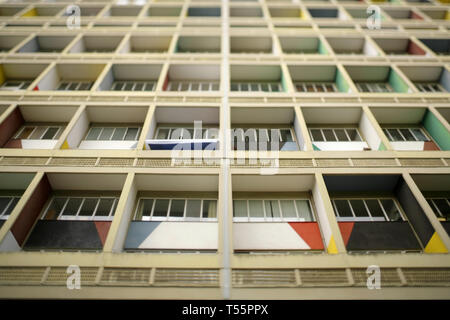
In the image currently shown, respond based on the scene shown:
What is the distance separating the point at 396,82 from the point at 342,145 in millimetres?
6493

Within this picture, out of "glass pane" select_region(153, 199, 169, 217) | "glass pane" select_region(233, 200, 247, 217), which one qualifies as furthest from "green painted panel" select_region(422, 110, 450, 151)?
"glass pane" select_region(153, 199, 169, 217)

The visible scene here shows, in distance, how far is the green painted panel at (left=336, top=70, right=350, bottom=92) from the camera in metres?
15.7

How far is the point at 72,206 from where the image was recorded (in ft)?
36.5

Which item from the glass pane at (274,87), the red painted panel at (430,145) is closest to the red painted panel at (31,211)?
the glass pane at (274,87)

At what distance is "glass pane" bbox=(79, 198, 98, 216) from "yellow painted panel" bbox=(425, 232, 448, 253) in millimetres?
11707

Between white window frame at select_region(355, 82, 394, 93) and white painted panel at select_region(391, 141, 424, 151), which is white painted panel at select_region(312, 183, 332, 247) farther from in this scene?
white window frame at select_region(355, 82, 394, 93)

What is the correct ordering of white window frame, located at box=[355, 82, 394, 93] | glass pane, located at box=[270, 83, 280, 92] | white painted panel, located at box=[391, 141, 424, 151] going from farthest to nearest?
glass pane, located at box=[270, 83, 280, 92] < white window frame, located at box=[355, 82, 394, 93] < white painted panel, located at box=[391, 141, 424, 151]

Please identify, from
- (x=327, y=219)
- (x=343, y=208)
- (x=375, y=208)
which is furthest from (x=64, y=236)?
(x=375, y=208)

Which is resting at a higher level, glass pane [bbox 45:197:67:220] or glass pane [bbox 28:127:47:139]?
glass pane [bbox 28:127:47:139]

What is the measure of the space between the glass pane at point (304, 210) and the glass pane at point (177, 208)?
449 cm

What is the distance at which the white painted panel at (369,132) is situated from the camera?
497 inches

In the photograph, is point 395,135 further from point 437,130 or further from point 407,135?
point 437,130

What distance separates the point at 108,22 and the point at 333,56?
16074 millimetres

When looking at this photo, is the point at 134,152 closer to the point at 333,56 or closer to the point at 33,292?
the point at 33,292
